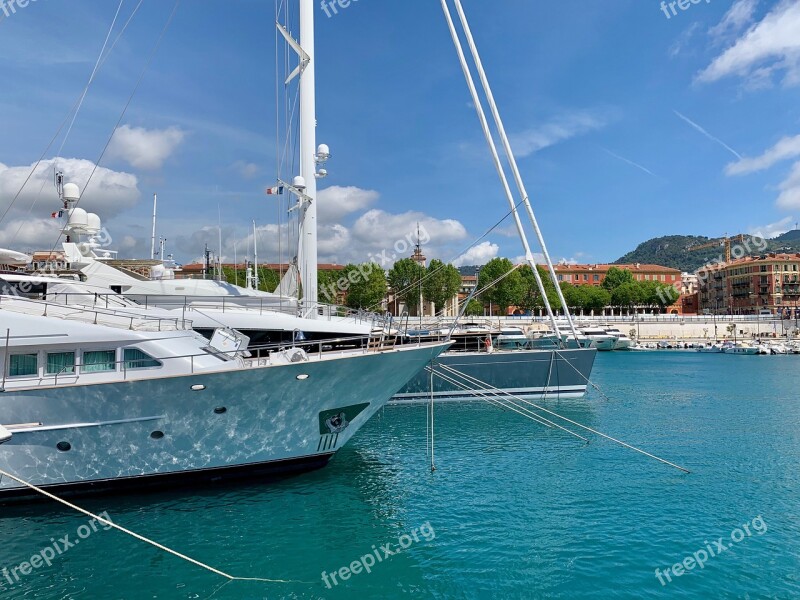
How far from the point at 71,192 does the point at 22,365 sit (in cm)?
877

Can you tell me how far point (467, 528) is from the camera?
11.0 meters

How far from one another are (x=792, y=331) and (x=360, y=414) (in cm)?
10285

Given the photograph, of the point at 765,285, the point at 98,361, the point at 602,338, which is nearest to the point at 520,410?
the point at 98,361

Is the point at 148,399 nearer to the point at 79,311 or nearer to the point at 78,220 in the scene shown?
the point at 79,311

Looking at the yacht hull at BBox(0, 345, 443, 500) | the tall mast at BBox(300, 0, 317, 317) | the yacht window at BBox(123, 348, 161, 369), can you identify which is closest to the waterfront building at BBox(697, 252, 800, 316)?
the tall mast at BBox(300, 0, 317, 317)

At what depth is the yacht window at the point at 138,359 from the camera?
12.2 metres

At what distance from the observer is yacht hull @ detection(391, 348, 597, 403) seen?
27203mm

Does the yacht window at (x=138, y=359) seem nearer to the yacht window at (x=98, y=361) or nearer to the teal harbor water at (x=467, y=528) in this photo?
the yacht window at (x=98, y=361)

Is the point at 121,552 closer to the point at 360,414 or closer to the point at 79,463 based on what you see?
the point at 79,463

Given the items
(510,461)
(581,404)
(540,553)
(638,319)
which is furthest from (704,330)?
(540,553)

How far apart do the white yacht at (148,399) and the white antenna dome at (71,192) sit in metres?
6.59

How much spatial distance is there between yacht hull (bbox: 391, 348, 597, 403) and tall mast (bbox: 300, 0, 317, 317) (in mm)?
9778

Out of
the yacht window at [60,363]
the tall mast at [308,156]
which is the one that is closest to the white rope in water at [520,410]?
the tall mast at [308,156]

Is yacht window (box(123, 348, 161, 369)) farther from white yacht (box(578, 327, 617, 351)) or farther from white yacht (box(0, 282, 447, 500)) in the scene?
white yacht (box(578, 327, 617, 351))
